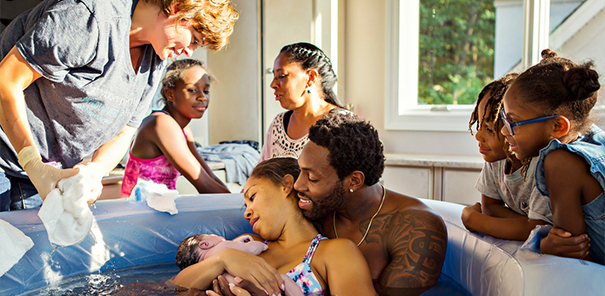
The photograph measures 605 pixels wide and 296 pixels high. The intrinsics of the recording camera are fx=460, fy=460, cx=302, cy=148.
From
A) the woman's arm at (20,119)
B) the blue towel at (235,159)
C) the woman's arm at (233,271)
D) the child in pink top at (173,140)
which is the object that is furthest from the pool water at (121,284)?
the blue towel at (235,159)

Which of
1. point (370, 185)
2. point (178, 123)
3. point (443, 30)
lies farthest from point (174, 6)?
point (443, 30)

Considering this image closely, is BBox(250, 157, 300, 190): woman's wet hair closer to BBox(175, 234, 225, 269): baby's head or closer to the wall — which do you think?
BBox(175, 234, 225, 269): baby's head

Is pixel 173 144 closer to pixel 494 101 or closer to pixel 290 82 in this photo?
pixel 290 82

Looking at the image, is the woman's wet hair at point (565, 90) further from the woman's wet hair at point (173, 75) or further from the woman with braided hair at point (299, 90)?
the woman's wet hair at point (173, 75)

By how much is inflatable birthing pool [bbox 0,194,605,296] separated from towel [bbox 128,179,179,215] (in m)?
0.04

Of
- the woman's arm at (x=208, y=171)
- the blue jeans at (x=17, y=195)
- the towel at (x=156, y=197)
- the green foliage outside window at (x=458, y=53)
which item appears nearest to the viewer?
the blue jeans at (x=17, y=195)

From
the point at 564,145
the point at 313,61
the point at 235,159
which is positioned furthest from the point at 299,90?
the point at 235,159

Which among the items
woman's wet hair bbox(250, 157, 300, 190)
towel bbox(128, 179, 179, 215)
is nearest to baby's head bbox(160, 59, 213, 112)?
towel bbox(128, 179, 179, 215)

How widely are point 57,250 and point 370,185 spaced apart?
4.03 ft

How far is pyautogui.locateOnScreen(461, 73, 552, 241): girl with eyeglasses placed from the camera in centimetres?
142

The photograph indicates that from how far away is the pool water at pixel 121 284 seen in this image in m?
1.60

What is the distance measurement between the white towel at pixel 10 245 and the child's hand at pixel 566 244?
1.70 m

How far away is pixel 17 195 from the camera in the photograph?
1.73m

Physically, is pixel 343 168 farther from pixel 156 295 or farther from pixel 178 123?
pixel 178 123
